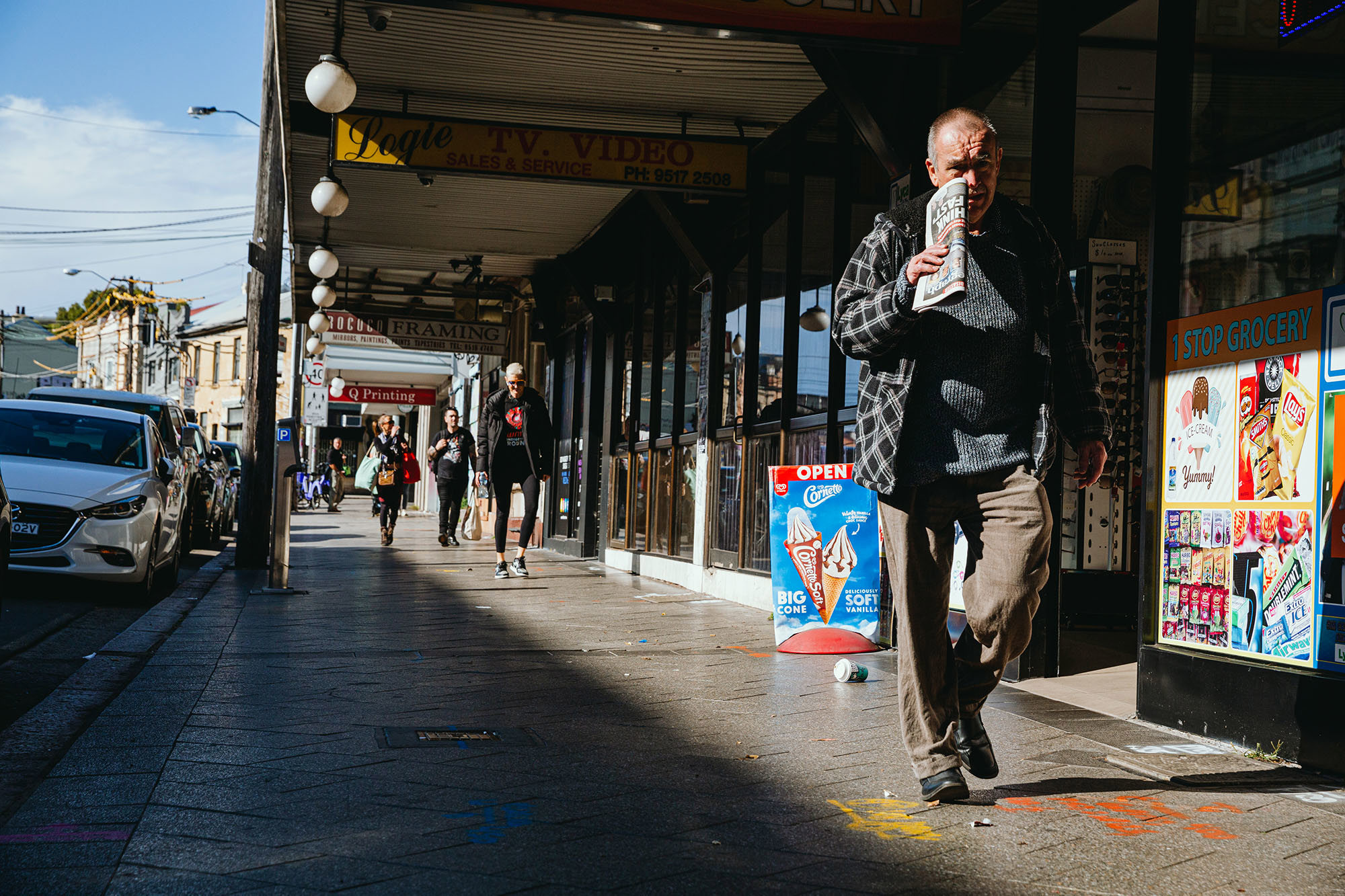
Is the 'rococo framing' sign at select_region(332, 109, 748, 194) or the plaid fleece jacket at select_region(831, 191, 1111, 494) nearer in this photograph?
the plaid fleece jacket at select_region(831, 191, 1111, 494)

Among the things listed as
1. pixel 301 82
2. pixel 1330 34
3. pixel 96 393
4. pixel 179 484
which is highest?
pixel 301 82

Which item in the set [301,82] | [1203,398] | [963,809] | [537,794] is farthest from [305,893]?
[301,82]

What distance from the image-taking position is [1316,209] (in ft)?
14.9

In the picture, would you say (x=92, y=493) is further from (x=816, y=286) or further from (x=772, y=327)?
(x=816, y=286)

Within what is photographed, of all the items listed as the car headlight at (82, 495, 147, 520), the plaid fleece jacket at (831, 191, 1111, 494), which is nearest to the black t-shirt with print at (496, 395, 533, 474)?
the car headlight at (82, 495, 147, 520)

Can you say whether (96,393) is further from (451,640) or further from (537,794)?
(537,794)

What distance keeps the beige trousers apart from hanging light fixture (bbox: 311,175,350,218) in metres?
8.19

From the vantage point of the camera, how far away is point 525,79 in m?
9.06

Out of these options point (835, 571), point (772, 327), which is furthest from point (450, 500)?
point (835, 571)

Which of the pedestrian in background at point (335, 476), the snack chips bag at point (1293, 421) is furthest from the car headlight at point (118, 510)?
the pedestrian in background at point (335, 476)

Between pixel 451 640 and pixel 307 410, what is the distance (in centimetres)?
1823

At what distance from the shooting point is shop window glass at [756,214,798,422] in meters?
9.52

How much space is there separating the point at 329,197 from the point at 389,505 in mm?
6897

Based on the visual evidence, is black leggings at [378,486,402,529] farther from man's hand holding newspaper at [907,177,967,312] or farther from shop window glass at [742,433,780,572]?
man's hand holding newspaper at [907,177,967,312]
